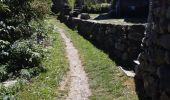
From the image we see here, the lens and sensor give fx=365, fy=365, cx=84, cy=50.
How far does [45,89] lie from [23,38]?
661 cm

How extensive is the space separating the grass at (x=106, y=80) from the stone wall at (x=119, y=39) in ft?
1.74

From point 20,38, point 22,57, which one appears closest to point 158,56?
point 22,57

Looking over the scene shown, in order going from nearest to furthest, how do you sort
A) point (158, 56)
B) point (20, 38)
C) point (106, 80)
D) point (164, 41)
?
1. point (164, 41)
2. point (158, 56)
3. point (106, 80)
4. point (20, 38)

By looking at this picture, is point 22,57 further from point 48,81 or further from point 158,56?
point 158,56

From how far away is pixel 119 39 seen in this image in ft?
48.4

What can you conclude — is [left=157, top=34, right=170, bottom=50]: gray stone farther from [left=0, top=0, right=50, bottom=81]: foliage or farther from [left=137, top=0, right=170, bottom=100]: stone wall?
[left=0, top=0, right=50, bottom=81]: foliage

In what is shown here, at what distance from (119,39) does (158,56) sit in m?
6.62

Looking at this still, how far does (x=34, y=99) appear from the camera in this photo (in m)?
9.95

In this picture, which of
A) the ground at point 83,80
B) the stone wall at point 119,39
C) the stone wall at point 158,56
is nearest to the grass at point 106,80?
the ground at point 83,80

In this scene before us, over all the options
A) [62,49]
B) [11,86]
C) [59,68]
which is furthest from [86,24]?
[11,86]

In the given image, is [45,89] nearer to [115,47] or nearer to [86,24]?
[115,47]

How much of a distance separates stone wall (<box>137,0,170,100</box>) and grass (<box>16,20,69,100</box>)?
112 inches

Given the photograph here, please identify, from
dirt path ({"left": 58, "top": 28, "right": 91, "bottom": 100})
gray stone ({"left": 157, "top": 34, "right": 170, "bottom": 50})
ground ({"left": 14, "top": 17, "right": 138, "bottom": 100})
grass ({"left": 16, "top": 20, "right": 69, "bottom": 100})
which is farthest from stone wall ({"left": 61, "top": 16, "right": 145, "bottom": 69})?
gray stone ({"left": 157, "top": 34, "right": 170, "bottom": 50})

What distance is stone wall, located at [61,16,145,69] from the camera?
1296 centimetres
